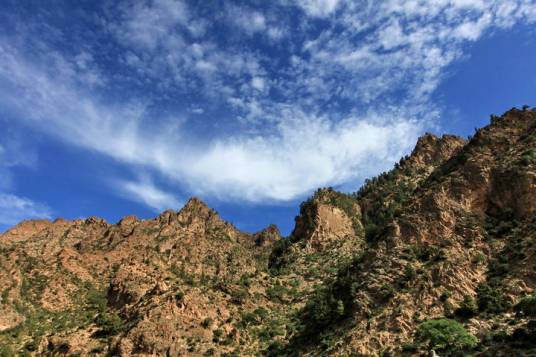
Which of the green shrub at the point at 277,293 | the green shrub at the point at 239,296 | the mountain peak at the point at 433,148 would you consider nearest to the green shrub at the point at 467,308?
the green shrub at the point at 239,296

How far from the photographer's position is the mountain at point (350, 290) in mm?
48844

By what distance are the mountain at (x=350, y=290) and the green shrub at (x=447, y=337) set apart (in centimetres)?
12

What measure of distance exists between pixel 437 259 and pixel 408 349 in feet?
46.7

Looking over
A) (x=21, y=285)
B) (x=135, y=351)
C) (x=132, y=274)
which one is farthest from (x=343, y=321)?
(x=21, y=285)

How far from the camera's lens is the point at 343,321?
57812mm

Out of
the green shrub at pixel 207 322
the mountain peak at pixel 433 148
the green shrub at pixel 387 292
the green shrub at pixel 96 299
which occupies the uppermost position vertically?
the mountain peak at pixel 433 148

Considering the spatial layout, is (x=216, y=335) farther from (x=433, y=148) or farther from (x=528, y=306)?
(x=433, y=148)

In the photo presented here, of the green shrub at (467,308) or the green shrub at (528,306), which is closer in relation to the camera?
the green shrub at (528,306)

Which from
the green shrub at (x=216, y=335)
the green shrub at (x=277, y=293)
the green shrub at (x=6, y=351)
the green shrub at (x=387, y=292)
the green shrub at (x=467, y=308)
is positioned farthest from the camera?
the green shrub at (x=277, y=293)

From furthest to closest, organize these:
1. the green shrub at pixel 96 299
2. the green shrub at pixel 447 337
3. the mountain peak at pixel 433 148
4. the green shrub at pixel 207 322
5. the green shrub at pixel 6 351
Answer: the mountain peak at pixel 433 148 < the green shrub at pixel 96 299 < the green shrub at pixel 6 351 < the green shrub at pixel 207 322 < the green shrub at pixel 447 337

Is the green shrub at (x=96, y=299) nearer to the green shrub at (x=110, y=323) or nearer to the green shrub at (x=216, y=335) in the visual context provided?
the green shrub at (x=110, y=323)

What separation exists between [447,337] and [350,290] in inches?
752

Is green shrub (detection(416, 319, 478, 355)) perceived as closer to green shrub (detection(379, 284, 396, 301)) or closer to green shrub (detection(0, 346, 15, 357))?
green shrub (detection(379, 284, 396, 301))

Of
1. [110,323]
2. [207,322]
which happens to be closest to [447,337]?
[207,322]
